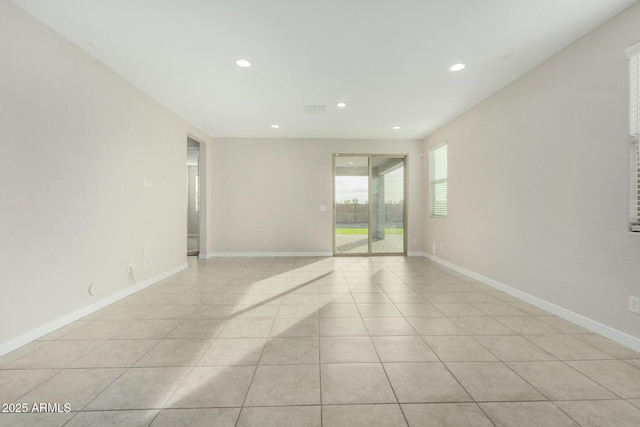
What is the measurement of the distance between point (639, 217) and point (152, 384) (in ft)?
12.8

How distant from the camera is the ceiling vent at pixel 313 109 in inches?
173

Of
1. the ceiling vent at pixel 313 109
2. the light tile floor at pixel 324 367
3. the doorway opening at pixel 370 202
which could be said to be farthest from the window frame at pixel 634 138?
the doorway opening at pixel 370 202

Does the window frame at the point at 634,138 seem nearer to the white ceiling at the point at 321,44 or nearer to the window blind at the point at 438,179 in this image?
the white ceiling at the point at 321,44

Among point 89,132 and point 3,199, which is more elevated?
point 89,132

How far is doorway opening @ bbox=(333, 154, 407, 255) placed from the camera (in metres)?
6.56

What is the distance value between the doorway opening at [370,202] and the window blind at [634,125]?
174 inches

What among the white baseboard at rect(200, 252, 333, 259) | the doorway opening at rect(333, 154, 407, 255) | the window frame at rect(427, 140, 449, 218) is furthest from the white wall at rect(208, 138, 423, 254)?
the window frame at rect(427, 140, 449, 218)

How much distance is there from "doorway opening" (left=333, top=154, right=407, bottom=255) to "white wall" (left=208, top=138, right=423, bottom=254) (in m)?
0.28

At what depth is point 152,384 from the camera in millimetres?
1729

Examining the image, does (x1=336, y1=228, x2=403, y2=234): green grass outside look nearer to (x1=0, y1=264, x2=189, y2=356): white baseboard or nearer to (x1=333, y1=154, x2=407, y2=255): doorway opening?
(x1=333, y1=154, x2=407, y2=255): doorway opening

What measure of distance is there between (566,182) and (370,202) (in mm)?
4013

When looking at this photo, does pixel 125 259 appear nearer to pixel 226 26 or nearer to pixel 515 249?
pixel 226 26

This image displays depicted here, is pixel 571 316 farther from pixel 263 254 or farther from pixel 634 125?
pixel 263 254

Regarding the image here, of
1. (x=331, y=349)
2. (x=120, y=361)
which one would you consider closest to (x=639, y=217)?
(x=331, y=349)
